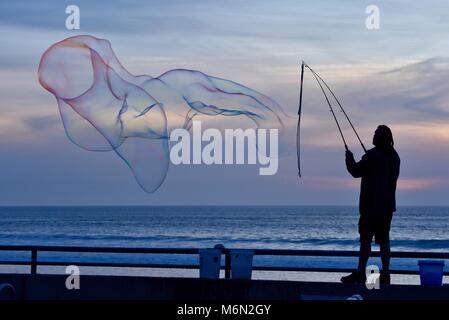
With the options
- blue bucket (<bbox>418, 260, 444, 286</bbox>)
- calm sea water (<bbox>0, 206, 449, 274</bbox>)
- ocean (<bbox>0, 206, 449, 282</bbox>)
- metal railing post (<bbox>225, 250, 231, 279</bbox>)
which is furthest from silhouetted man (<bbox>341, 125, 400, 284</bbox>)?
calm sea water (<bbox>0, 206, 449, 274</bbox>)

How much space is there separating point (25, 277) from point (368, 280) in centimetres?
417

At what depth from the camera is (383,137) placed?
12.6 meters

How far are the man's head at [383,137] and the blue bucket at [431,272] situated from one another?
66.1 inches

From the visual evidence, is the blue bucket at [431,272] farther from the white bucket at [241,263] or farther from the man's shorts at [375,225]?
the white bucket at [241,263]

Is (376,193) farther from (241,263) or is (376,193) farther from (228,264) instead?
(228,264)

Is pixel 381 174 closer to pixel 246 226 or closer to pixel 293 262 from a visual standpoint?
pixel 293 262

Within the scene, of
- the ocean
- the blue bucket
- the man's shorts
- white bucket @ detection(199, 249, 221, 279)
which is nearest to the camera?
the blue bucket

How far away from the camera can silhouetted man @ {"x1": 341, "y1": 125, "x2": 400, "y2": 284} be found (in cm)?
1250

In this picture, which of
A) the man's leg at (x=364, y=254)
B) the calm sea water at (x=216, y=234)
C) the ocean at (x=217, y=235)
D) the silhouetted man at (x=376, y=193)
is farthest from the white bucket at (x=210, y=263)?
the calm sea water at (x=216, y=234)

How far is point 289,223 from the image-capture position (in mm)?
90312

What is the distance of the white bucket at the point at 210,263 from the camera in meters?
12.3

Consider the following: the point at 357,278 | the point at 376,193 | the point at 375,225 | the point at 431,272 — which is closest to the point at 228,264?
the point at 357,278

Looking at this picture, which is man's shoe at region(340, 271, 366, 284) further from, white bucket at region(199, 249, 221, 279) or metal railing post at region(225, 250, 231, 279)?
white bucket at region(199, 249, 221, 279)
